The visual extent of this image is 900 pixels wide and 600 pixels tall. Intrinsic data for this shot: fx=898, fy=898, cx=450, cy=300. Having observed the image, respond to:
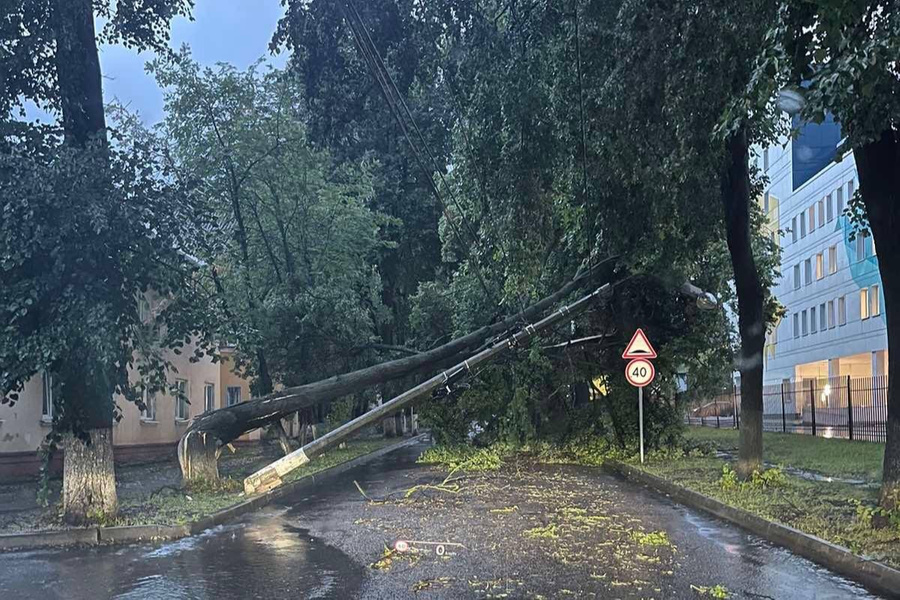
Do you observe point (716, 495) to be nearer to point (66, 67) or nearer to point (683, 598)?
point (683, 598)

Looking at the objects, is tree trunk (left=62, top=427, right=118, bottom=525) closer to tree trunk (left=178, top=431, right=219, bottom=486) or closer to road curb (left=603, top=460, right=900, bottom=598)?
tree trunk (left=178, top=431, right=219, bottom=486)

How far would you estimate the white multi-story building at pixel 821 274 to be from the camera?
170 ft

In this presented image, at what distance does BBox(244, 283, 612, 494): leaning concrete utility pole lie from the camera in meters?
13.2

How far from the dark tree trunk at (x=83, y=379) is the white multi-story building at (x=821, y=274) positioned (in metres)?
→ 40.8

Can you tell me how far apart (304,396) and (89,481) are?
7144mm

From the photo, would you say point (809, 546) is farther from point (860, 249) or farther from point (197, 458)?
point (860, 249)

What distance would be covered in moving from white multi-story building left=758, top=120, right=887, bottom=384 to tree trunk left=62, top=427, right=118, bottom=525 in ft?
138

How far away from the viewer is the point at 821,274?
2357 inches

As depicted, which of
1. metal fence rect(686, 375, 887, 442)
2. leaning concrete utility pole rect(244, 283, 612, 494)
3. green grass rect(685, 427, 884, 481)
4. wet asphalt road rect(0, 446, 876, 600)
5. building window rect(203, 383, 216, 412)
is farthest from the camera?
building window rect(203, 383, 216, 412)

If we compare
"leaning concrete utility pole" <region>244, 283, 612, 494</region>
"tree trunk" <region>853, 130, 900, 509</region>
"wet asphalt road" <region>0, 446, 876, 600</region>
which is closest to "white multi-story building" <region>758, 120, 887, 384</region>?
"leaning concrete utility pole" <region>244, 283, 612, 494</region>

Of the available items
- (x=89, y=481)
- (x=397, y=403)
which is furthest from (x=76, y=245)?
(x=397, y=403)

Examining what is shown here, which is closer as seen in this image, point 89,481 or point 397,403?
point 89,481

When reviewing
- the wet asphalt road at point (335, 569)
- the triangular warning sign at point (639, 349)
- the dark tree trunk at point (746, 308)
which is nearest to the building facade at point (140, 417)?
the wet asphalt road at point (335, 569)

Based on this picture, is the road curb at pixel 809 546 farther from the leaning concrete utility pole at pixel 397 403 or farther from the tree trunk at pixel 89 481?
the tree trunk at pixel 89 481
